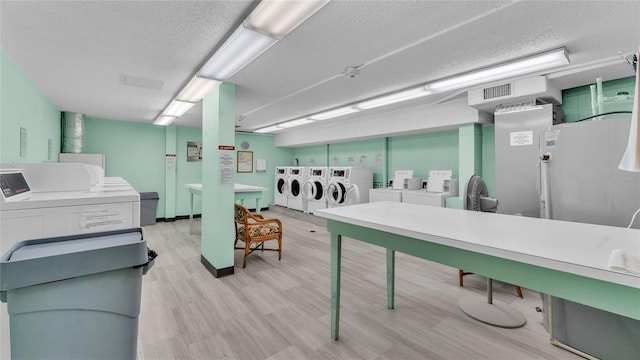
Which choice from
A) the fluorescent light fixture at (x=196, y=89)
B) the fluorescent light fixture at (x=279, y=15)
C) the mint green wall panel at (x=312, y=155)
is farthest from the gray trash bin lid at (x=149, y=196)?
the fluorescent light fixture at (x=279, y=15)

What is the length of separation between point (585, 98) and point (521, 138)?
3.33 feet

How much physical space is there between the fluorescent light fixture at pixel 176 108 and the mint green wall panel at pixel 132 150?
72.0 inches

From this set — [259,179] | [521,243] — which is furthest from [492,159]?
[259,179]

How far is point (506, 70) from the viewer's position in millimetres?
2805

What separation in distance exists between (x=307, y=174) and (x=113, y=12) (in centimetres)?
559

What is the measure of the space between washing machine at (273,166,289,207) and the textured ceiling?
4.50 meters

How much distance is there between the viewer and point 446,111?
167 inches

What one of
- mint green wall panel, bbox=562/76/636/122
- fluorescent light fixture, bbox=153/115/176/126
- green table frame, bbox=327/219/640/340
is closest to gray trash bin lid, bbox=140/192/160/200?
fluorescent light fixture, bbox=153/115/176/126

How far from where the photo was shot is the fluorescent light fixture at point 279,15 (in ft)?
5.34

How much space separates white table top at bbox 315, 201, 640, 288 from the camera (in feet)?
3.06

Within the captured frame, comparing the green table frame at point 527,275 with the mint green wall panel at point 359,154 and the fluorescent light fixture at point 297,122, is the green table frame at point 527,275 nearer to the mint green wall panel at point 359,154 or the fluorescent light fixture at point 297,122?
the fluorescent light fixture at point 297,122

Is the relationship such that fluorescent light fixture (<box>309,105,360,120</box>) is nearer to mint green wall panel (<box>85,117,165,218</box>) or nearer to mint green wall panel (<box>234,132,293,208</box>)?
mint green wall panel (<box>234,132,293,208</box>)

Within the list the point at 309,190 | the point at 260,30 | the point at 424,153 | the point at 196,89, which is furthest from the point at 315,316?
the point at 309,190

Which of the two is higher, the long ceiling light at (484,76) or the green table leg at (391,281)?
the long ceiling light at (484,76)
